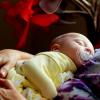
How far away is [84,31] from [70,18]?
238mm

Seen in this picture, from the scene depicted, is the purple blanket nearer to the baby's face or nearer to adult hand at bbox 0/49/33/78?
the baby's face

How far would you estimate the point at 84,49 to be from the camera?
1197 millimetres

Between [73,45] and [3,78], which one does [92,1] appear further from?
[3,78]

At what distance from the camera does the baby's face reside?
1178mm

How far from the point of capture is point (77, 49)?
1.19 metres

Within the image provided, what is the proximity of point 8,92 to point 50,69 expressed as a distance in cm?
17

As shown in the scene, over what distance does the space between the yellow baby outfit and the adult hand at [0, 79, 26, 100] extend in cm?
3

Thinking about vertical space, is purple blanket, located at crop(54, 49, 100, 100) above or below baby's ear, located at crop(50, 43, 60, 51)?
below

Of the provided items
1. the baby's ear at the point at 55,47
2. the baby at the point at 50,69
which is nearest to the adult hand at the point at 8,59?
the baby at the point at 50,69

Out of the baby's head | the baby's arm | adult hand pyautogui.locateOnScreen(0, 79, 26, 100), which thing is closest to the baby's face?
the baby's head

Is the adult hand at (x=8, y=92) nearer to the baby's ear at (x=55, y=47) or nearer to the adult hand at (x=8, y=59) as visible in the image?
the adult hand at (x=8, y=59)

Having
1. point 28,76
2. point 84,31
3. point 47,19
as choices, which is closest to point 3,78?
point 28,76

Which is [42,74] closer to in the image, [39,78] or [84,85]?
[39,78]

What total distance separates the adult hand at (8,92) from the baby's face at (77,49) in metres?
0.27
